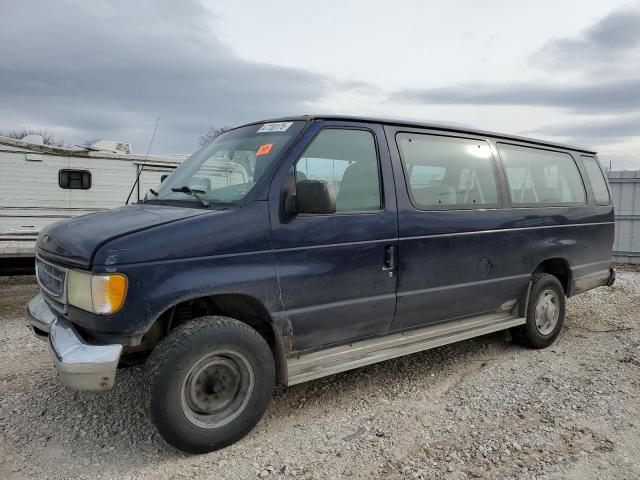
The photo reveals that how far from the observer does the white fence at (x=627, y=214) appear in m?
10.1

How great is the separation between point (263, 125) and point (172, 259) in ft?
4.83

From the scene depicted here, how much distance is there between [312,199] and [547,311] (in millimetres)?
3291

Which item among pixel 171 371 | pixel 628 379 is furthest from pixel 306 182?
pixel 628 379

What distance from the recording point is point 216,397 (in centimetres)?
312

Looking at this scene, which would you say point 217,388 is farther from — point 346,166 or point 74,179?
point 74,179

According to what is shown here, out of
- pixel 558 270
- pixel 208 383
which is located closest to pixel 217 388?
pixel 208 383

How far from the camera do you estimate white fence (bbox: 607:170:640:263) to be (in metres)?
10.1

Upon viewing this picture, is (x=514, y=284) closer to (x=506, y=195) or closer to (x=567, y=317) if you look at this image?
(x=506, y=195)

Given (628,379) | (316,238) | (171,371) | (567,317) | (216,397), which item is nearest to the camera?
(171,371)

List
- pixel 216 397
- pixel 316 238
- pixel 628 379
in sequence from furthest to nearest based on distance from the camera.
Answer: pixel 628 379
pixel 316 238
pixel 216 397

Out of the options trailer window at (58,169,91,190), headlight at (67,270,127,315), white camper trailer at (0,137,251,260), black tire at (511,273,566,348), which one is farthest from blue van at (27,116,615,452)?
trailer window at (58,169,91,190)

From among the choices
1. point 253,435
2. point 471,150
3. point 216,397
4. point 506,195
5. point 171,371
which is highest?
point 471,150

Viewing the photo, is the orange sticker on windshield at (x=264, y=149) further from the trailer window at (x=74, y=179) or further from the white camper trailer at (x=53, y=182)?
the trailer window at (x=74, y=179)

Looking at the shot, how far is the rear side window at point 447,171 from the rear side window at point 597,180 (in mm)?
1885
